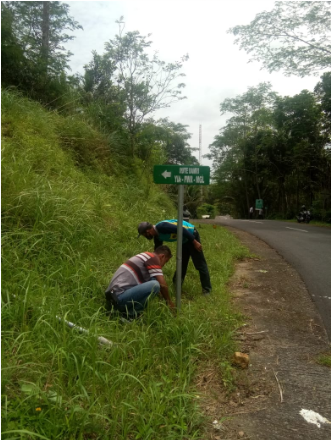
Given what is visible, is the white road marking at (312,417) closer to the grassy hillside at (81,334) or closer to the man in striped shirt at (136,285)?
the grassy hillside at (81,334)

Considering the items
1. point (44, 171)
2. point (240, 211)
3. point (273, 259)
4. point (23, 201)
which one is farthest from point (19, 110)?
point (240, 211)

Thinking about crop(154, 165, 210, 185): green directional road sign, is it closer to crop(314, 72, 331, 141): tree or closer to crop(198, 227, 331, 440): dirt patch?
crop(198, 227, 331, 440): dirt patch

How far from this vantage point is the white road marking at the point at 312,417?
2564 millimetres

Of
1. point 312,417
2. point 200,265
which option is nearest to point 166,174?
point 200,265

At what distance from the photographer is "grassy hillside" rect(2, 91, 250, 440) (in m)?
2.25

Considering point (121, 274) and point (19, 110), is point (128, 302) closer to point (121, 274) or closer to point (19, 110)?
point (121, 274)

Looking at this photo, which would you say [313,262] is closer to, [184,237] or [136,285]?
[184,237]

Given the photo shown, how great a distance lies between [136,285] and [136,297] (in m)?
0.17

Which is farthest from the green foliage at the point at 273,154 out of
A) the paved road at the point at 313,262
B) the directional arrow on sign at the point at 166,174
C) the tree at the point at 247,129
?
the directional arrow on sign at the point at 166,174

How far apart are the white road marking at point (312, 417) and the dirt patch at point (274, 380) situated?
0.07ft

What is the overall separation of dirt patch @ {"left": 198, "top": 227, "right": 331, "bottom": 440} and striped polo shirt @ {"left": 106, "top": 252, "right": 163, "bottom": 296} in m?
1.17

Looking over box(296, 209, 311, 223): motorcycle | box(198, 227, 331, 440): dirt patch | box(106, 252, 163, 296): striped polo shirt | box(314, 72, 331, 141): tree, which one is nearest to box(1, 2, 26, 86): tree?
box(106, 252, 163, 296): striped polo shirt

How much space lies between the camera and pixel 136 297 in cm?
380

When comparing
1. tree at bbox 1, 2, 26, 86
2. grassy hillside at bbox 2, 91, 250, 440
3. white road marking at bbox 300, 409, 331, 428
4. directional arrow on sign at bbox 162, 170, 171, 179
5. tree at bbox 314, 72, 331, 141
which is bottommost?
white road marking at bbox 300, 409, 331, 428
